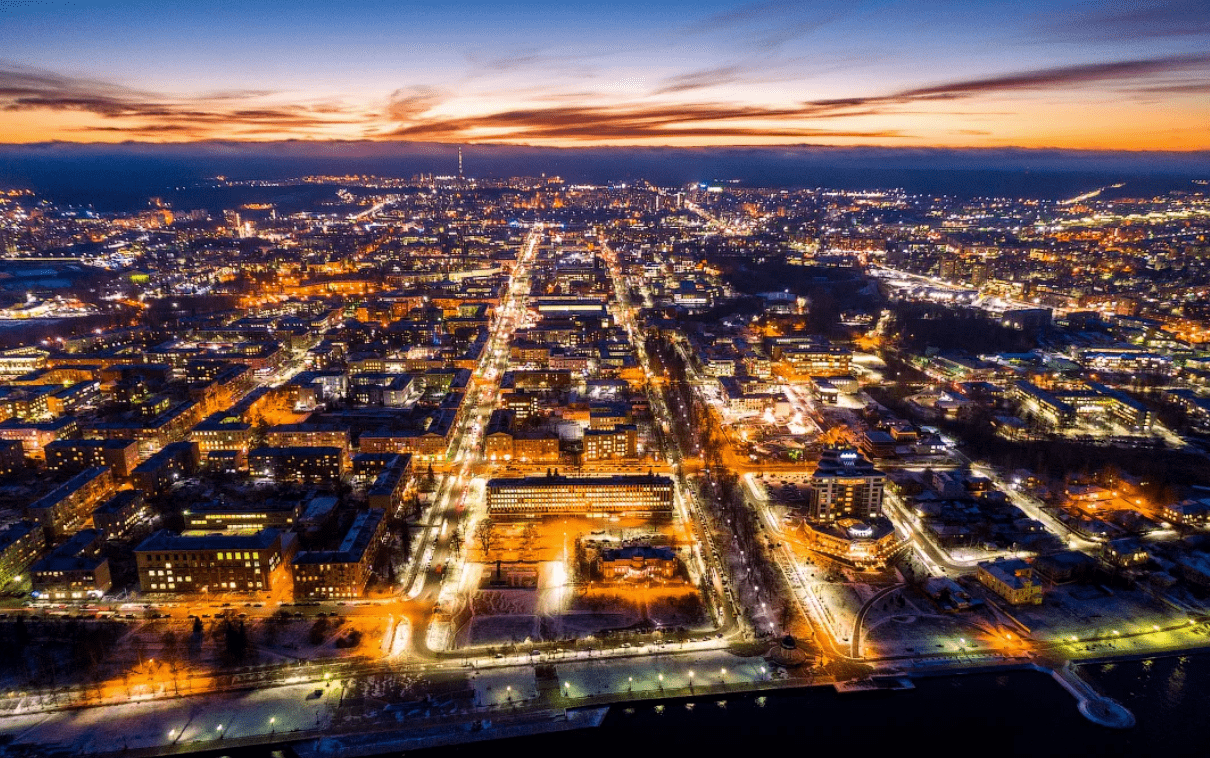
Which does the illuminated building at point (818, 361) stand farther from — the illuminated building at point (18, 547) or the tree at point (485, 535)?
the illuminated building at point (18, 547)

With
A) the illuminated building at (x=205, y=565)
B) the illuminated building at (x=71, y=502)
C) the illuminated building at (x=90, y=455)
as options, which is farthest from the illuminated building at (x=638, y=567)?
the illuminated building at (x=90, y=455)

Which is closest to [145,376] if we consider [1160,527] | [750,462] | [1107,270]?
[750,462]

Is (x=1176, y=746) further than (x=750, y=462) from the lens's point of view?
No

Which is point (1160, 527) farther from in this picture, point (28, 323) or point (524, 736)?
point (28, 323)

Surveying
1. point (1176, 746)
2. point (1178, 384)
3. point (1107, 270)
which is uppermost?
point (1107, 270)

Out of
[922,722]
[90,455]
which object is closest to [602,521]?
[922,722]

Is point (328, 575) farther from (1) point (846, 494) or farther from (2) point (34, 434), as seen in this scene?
(2) point (34, 434)
